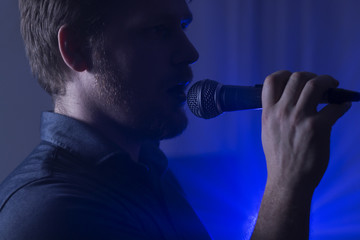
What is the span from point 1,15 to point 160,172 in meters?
1.23

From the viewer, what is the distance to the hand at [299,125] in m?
0.68

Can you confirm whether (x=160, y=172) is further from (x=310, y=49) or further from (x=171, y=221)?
(x=310, y=49)

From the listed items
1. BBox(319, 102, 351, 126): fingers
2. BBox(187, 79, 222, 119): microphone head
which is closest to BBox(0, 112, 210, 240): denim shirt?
BBox(187, 79, 222, 119): microphone head

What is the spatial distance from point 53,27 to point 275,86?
2.23ft

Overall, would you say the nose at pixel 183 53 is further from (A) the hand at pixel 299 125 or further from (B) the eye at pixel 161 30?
(A) the hand at pixel 299 125

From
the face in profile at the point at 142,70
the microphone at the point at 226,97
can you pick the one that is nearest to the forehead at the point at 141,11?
the face in profile at the point at 142,70

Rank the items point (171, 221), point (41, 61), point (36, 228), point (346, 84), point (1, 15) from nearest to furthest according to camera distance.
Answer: point (36, 228) < point (171, 221) < point (41, 61) < point (346, 84) < point (1, 15)

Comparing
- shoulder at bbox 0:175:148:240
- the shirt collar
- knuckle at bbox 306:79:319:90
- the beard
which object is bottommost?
shoulder at bbox 0:175:148:240

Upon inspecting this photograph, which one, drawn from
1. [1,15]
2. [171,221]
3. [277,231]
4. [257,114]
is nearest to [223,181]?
[257,114]

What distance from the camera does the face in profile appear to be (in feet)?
3.17

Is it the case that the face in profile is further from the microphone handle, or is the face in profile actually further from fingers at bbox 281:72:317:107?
fingers at bbox 281:72:317:107

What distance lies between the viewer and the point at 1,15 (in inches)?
65.9

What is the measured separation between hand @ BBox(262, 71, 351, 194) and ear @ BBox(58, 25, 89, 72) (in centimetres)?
55

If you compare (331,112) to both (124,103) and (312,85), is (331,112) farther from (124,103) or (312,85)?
(124,103)
